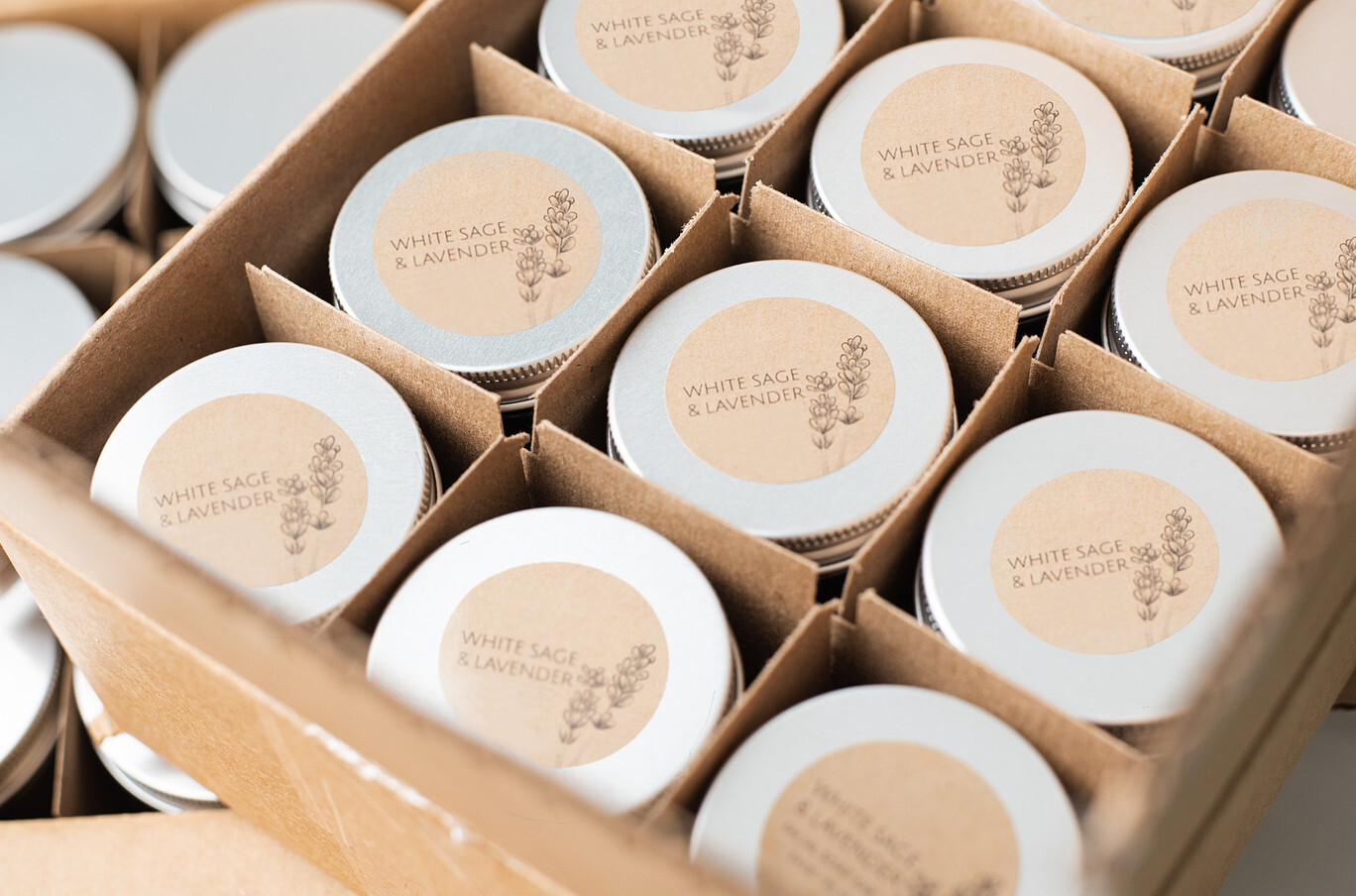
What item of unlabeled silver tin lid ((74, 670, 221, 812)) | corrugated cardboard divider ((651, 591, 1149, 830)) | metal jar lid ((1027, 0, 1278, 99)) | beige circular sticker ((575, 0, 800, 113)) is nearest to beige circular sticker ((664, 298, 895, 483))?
corrugated cardboard divider ((651, 591, 1149, 830))

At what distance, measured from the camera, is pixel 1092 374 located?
810 mm

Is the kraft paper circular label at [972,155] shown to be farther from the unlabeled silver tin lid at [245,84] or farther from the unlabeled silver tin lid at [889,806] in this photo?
the unlabeled silver tin lid at [245,84]

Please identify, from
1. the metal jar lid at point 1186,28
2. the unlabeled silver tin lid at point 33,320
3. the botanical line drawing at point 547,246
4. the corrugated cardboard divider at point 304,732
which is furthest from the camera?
the unlabeled silver tin lid at point 33,320

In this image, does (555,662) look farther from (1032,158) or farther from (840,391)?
(1032,158)

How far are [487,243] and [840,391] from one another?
27cm

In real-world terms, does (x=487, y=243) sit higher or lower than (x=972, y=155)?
lower

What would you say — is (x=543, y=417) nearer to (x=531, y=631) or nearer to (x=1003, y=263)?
(x=531, y=631)

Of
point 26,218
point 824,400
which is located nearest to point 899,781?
point 824,400

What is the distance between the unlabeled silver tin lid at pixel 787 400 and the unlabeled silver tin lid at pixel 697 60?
0.48ft

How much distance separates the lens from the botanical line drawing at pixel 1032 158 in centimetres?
88

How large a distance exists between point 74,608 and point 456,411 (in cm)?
26

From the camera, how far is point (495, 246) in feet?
2.89

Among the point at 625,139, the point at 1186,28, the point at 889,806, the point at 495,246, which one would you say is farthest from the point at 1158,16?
the point at 889,806

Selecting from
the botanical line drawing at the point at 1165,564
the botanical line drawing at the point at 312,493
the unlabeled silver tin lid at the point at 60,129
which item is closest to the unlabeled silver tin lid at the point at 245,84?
the unlabeled silver tin lid at the point at 60,129
